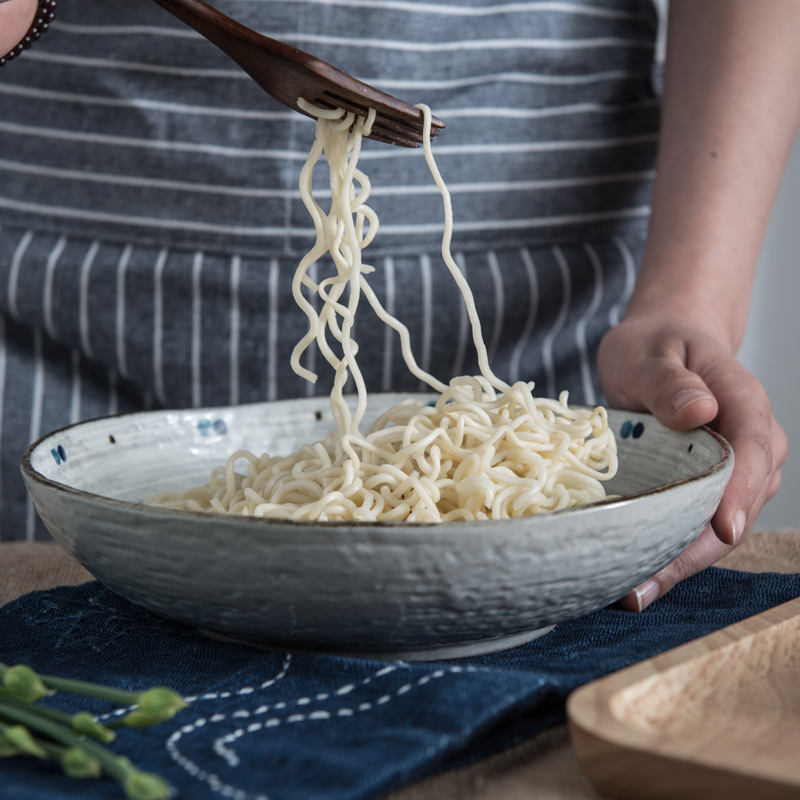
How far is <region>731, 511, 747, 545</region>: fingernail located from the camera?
2.69 ft

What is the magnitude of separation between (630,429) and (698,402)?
12 centimetres

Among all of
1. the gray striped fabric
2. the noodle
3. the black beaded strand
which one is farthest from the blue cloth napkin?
the gray striped fabric

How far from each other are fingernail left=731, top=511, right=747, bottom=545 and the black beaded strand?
0.87 metres

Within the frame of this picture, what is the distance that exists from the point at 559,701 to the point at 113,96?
1.18 metres

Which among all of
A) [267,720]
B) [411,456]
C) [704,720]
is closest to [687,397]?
[411,456]

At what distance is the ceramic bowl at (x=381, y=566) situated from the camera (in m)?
0.57

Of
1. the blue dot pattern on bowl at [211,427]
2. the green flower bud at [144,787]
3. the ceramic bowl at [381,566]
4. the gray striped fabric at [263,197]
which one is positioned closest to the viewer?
the green flower bud at [144,787]

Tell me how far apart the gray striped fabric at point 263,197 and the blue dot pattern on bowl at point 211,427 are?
15.7 inches

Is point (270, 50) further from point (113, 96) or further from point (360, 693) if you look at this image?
point (113, 96)

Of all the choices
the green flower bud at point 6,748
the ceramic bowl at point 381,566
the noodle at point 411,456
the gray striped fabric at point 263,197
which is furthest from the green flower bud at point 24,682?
the gray striped fabric at point 263,197

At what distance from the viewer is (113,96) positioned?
136 cm

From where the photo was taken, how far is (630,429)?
985 millimetres

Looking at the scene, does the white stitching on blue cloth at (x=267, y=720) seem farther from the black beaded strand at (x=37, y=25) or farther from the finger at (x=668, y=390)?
the black beaded strand at (x=37, y=25)

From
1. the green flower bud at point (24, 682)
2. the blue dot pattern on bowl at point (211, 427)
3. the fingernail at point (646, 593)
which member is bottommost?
the fingernail at point (646, 593)
